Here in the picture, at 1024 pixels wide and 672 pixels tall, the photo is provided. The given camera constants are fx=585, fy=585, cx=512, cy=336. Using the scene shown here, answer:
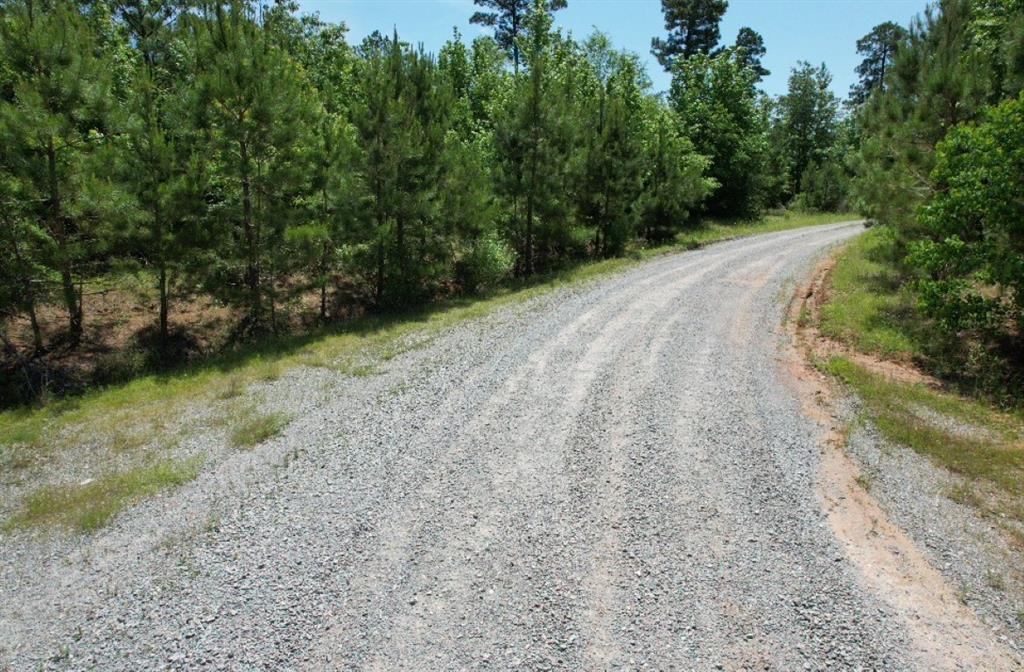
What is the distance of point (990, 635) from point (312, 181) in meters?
13.3

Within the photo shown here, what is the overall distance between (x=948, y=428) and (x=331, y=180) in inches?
476

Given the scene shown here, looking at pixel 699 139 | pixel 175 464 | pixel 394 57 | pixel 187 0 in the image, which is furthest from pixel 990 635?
pixel 699 139

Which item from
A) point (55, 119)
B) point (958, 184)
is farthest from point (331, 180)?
point (958, 184)

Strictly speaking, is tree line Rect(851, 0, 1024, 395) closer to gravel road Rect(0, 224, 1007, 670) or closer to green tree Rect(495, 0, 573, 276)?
gravel road Rect(0, 224, 1007, 670)

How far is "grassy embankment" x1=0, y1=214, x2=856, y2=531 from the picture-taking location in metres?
6.07

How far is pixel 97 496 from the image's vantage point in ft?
19.7

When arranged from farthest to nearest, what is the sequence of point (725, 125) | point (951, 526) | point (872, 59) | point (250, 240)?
point (872, 59), point (725, 125), point (250, 240), point (951, 526)

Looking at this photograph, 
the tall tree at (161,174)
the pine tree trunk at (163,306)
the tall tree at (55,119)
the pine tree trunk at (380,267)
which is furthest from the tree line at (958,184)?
the tall tree at (55,119)

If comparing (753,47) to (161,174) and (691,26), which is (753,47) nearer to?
(691,26)

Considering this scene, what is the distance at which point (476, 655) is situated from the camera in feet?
12.6

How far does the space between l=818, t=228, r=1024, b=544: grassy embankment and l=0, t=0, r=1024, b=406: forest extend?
2.87ft

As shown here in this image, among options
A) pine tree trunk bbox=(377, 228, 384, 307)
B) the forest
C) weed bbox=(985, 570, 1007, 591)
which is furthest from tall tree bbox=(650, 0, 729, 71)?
weed bbox=(985, 570, 1007, 591)

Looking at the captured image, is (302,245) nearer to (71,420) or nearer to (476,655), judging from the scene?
(71,420)

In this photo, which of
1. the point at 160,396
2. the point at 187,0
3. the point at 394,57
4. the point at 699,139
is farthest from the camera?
the point at 699,139
